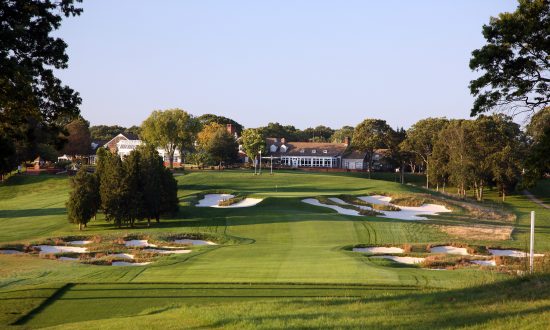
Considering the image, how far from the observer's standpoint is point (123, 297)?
19328 millimetres

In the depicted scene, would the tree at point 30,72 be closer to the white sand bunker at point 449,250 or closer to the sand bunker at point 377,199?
the white sand bunker at point 449,250

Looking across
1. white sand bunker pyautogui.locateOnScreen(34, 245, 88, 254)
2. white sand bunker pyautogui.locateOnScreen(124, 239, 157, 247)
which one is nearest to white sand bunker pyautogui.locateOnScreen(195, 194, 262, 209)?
white sand bunker pyautogui.locateOnScreen(124, 239, 157, 247)

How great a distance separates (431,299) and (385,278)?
28.1ft

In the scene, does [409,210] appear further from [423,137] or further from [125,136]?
[125,136]

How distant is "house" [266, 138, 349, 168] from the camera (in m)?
119

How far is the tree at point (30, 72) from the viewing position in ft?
52.0

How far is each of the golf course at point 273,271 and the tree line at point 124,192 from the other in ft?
4.07

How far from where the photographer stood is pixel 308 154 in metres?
120

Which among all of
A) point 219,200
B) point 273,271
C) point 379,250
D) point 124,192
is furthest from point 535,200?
point 273,271

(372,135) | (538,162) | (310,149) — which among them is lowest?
(538,162)

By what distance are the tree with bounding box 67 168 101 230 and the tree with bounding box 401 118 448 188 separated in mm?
63591

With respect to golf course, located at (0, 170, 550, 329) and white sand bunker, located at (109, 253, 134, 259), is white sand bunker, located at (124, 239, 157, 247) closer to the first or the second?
golf course, located at (0, 170, 550, 329)

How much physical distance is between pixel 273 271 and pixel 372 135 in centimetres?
8059

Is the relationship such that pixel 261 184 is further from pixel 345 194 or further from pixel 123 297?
pixel 123 297
